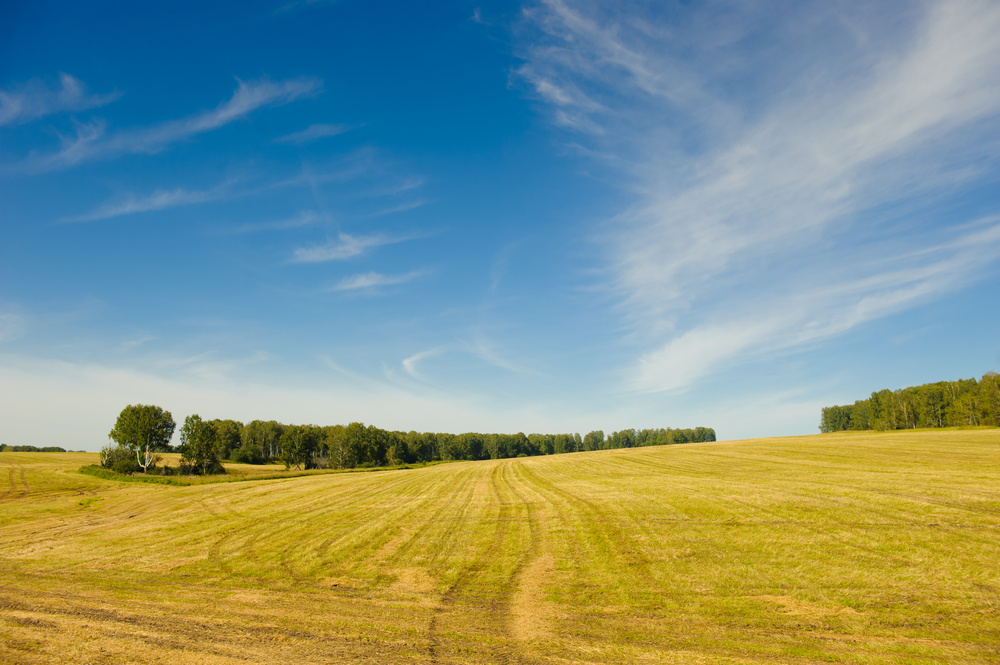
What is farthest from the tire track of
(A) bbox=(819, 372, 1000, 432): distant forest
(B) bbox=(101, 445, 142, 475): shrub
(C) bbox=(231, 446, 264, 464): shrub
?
(C) bbox=(231, 446, 264, 464): shrub

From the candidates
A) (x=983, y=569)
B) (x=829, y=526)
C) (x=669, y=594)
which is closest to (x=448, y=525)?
(x=669, y=594)

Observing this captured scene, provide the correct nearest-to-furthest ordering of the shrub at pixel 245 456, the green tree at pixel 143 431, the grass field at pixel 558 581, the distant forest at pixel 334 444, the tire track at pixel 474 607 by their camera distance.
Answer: the grass field at pixel 558 581, the tire track at pixel 474 607, the green tree at pixel 143 431, the distant forest at pixel 334 444, the shrub at pixel 245 456

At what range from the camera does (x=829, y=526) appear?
1598 centimetres

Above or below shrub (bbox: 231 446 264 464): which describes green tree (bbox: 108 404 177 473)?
above

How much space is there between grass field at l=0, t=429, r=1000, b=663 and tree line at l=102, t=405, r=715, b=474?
61854 millimetres

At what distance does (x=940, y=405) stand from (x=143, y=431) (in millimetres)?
177136

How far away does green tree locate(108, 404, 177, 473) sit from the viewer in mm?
77938

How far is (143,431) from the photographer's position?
78.2m

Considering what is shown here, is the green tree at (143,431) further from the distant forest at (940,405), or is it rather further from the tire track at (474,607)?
the distant forest at (940,405)

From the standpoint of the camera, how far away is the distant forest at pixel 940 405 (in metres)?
92.2

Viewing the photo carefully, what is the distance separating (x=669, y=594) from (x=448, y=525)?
→ 13.4 metres

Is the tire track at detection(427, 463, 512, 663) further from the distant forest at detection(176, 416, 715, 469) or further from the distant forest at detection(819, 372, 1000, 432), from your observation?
the distant forest at detection(819, 372, 1000, 432)

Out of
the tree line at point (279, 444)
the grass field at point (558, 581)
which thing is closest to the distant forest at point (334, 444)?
the tree line at point (279, 444)

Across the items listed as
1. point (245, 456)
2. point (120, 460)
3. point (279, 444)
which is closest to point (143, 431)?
point (120, 460)
